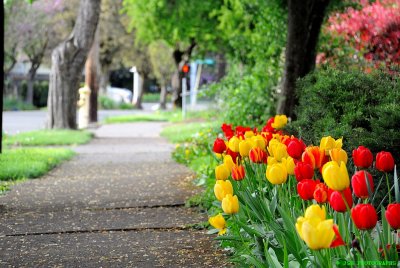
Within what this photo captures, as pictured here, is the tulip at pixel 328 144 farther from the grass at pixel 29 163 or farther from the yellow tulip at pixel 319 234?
the grass at pixel 29 163

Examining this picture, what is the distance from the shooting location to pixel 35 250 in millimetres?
5289

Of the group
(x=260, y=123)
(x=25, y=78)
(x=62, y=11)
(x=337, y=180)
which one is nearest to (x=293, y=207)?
(x=337, y=180)

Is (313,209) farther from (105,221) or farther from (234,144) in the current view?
(105,221)

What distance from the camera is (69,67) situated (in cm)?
1930

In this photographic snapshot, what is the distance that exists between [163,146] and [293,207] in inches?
487

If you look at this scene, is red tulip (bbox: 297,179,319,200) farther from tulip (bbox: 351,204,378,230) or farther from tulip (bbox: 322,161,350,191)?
tulip (bbox: 351,204,378,230)

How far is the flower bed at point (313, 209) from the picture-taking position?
2812 mm

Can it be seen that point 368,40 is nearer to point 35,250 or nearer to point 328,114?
point 328,114

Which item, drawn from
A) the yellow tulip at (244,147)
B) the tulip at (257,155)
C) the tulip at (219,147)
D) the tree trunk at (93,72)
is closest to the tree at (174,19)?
the tree trunk at (93,72)

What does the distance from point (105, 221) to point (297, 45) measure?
4918 millimetres

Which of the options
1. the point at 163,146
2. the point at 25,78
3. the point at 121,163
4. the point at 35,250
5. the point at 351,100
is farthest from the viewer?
the point at 25,78

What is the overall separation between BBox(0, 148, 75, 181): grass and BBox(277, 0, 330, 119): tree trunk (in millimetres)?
3411

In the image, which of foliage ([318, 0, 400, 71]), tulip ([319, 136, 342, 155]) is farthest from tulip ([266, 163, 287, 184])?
foliage ([318, 0, 400, 71])

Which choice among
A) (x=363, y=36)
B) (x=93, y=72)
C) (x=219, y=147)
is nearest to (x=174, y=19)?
(x=93, y=72)
